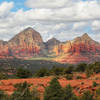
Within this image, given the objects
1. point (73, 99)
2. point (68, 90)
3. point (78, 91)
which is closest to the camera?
point (73, 99)

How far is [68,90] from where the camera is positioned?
81.7 feet

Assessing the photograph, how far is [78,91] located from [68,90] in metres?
13.2

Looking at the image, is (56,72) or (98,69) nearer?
(98,69)

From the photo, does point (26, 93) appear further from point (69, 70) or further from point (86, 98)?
point (69, 70)

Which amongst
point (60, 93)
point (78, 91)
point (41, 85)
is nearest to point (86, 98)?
point (60, 93)

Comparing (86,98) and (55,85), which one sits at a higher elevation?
(55,85)

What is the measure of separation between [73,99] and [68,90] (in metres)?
2.08

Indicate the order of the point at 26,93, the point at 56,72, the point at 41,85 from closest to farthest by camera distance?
1. the point at 26,93
2. the point at 41,85
3. the point at 56,72

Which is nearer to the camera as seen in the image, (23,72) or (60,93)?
(60,93)

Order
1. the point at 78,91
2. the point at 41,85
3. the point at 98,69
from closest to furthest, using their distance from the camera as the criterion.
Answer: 1. the point at 78,91
2. the point at 41,85
3. the point at 98,69

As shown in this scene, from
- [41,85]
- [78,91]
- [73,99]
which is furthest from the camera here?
[41,85]

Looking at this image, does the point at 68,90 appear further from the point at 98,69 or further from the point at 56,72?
the point at 56,72

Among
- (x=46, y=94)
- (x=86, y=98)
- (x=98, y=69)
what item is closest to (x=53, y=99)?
(x=46, y=94)

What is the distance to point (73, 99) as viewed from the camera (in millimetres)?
22938
